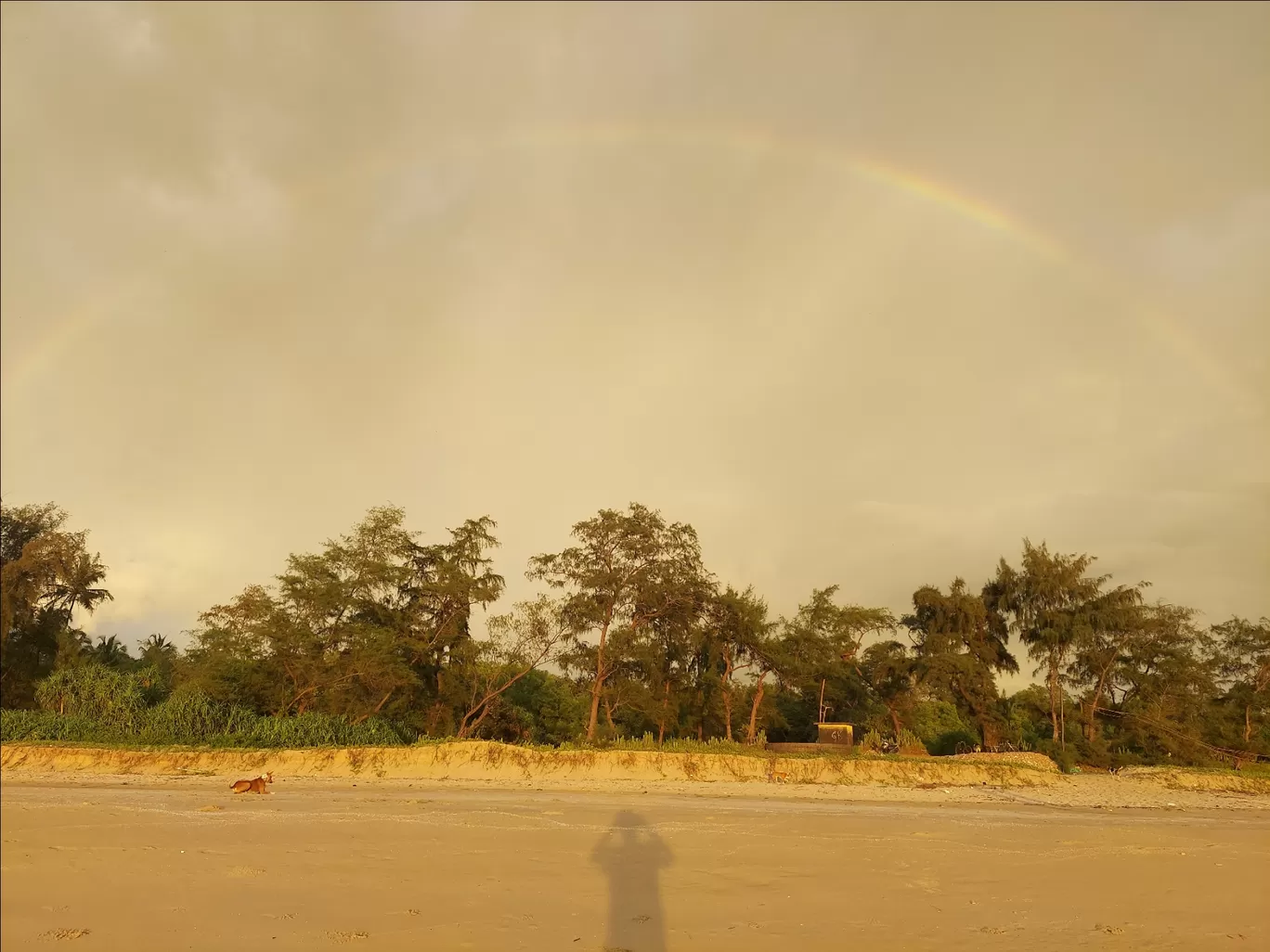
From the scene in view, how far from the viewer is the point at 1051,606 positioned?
48.3 meters

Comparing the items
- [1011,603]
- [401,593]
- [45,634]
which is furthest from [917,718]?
[45,634]

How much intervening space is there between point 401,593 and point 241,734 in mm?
10716

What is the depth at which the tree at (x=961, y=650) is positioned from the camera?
146ft

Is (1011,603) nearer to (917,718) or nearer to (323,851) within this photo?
(917,718)

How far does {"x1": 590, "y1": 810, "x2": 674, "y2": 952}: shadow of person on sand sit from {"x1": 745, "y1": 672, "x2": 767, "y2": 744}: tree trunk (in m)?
25.0

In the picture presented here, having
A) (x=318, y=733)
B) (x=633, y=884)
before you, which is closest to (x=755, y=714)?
(x=318, y=733)

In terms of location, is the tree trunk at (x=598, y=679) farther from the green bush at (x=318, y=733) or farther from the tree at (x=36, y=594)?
the tree at (x=36, y=594)

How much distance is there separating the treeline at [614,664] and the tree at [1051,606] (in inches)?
4.6

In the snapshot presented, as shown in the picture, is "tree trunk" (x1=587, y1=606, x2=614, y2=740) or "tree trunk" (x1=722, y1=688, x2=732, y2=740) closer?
"tree trunk" (x1=587, y1=606, x2=614, y2=740)

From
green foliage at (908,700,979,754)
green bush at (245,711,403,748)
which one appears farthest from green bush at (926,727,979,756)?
green bush at (245,711,403,748)

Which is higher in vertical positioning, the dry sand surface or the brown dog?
the dry sand surface

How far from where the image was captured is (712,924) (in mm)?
9297

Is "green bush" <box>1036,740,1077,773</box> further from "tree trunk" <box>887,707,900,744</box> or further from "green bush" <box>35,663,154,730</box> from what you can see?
"green bush" <box>35,663,154,730</box>

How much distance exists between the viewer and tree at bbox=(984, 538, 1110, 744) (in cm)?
4700
